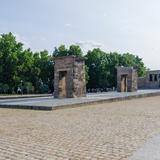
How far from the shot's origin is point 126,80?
104 feet

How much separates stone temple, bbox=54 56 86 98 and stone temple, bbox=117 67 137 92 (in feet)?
33.9

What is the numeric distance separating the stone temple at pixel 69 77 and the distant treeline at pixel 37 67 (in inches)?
613

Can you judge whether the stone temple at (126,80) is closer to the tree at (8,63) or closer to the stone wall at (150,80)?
the tree at (8,63)

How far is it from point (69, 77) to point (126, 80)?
39.1 ft

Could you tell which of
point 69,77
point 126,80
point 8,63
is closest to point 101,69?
point 8,63

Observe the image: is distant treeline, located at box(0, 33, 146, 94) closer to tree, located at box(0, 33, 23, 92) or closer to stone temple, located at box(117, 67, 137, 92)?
tree, located at box(0, 33, 23, 92)

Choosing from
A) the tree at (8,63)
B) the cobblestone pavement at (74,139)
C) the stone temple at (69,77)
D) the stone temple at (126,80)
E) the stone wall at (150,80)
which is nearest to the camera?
the cobblestone pavement at (74,139)

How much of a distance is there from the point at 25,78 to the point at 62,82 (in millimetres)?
17100

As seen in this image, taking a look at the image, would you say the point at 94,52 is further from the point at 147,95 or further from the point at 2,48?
the point at 147,95

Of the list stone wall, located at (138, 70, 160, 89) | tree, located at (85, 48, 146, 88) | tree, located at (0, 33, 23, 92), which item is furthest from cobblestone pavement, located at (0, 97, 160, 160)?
stone wall, located at (138, 70, 160, 89)

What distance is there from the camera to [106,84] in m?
46.3

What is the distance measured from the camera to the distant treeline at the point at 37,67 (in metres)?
36.5

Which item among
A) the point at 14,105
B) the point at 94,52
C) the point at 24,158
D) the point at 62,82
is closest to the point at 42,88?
the point at 94,52

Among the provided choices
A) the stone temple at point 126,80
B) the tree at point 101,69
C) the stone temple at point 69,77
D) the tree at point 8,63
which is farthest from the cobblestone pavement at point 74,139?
the tree at point 101,69
